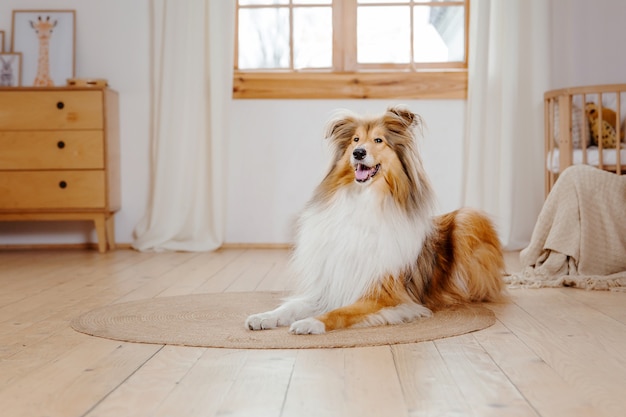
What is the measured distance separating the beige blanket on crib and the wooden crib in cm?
52

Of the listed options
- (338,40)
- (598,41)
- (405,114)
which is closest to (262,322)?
(405,114)

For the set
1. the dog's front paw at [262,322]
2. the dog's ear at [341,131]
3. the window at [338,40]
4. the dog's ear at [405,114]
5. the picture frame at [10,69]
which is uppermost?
the window at [338,40]

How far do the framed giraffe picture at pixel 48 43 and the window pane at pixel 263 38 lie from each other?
3.23ft

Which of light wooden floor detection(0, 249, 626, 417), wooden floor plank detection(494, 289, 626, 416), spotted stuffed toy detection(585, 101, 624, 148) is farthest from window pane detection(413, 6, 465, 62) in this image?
light wooden floor detection(0, 249, 626, 417)

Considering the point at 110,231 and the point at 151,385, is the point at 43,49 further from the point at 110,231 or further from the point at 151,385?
the point at 151,385

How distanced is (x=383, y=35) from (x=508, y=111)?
0.87 metres

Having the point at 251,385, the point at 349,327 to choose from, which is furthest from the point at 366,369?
the point at 349,327

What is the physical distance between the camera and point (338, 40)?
5.00 meters

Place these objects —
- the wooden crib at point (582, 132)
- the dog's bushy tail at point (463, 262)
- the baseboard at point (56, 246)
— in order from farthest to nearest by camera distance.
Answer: the baseboard at point (56, 246), the wooden crib at point (582, 132), the dog's bushy tail at point (463, 262)

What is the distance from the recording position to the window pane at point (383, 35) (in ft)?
16.4

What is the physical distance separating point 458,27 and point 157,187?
6.51 ft

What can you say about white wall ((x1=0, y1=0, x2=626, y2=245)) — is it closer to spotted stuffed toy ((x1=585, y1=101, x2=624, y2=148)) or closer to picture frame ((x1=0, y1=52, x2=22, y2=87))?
picture frame ((x1=0, y1=52, x2=22, y2=87))

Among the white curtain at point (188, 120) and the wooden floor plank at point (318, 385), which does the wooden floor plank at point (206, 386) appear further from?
the white curtain at point (188, 120)

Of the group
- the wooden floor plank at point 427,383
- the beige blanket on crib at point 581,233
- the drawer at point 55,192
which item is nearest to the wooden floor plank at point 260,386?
the wooden floor plank at point 427,383
